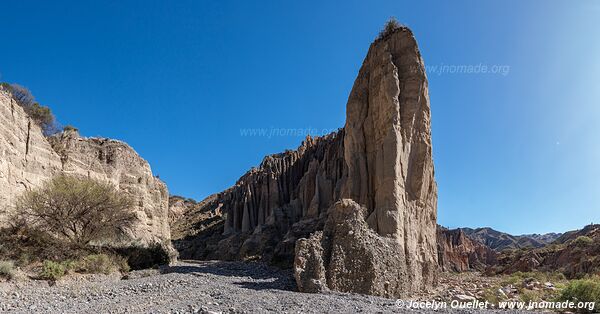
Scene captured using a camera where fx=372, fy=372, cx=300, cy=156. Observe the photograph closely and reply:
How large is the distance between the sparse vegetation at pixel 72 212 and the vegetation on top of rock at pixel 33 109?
10.5m

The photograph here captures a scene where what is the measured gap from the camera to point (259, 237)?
40.5m

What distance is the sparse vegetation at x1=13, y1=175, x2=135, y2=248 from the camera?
17.6 metres

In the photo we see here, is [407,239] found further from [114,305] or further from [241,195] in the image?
[241,195]

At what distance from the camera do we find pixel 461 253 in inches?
2751

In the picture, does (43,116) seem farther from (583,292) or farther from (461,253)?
(461,253)

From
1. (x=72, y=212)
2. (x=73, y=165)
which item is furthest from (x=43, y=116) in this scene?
(x=72, y=212)

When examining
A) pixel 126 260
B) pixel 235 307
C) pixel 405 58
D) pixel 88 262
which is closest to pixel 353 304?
pixel 235 307

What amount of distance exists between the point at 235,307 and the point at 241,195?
4945 cm

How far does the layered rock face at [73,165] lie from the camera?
18641mm

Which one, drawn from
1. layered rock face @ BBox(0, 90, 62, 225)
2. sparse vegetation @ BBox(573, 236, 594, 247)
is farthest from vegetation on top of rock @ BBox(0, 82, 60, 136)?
sparse vegetation @ BBox(573, 236, 594, 247)

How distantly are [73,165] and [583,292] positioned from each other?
1084 inches

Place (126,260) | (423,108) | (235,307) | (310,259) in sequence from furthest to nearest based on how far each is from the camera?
(423,108) < (126,260) < (310,259) < (235,307)

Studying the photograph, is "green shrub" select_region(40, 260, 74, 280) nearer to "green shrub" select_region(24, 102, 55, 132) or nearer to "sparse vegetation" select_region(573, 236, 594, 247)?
"green shrub" select_region(24, 102, 55, 132)

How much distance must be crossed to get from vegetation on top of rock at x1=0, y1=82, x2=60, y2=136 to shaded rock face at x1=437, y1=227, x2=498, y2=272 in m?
52.8
